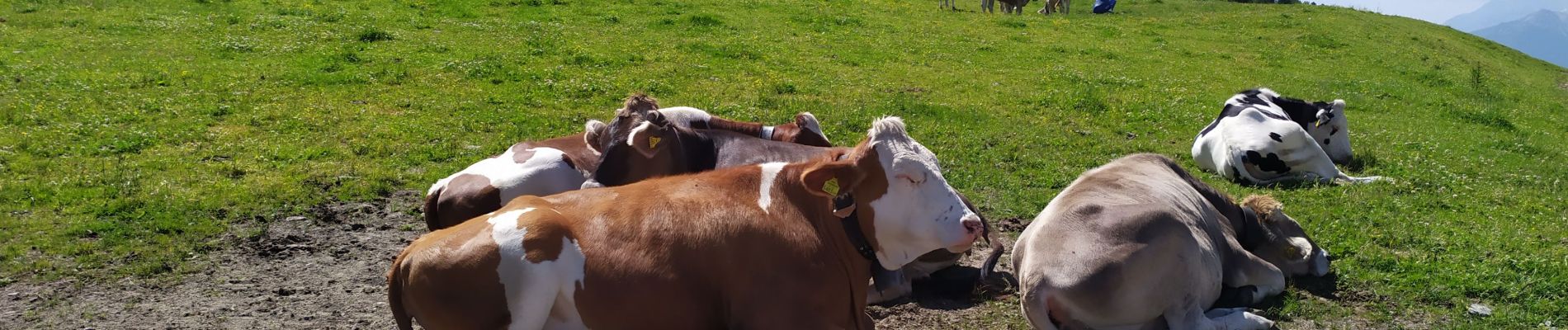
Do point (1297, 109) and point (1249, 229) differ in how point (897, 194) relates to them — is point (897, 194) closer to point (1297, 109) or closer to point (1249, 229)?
point (1249, 229)

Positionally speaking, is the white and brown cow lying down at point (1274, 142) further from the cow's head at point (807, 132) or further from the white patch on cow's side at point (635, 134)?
the white patch on cow's side at point (635, 134)

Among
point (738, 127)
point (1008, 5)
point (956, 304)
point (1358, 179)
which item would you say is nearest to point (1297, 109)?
point (1358, 179)

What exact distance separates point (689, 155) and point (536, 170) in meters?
1.17

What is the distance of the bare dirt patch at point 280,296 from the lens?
22.5 ft

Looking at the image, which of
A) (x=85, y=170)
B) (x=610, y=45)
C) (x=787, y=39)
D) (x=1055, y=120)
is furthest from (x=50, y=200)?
(x=787, y=39)

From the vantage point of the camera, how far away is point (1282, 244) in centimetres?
815

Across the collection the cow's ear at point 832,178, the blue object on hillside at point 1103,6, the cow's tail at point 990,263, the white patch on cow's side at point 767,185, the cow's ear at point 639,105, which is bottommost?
the blue object on hillside at point 1103,6

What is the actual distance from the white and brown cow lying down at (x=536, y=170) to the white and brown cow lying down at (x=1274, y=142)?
536 centimetres

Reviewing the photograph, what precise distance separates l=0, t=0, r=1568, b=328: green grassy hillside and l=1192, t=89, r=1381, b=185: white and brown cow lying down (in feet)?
1.23

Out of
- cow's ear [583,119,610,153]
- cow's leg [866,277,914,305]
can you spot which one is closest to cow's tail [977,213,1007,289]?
cow's leg [866,277,914,305]

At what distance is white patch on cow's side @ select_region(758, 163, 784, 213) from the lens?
552 centimetres

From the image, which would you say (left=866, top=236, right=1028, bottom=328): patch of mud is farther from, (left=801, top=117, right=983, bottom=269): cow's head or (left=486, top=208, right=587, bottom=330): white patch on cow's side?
(left=486, top=208, right=587, bottom=330): white patch on cow's side

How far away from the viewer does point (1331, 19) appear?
96.6 ft

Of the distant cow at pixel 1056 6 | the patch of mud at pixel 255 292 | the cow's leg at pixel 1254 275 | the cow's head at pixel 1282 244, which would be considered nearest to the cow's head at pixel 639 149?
the patch of mud at pixel 255 292
